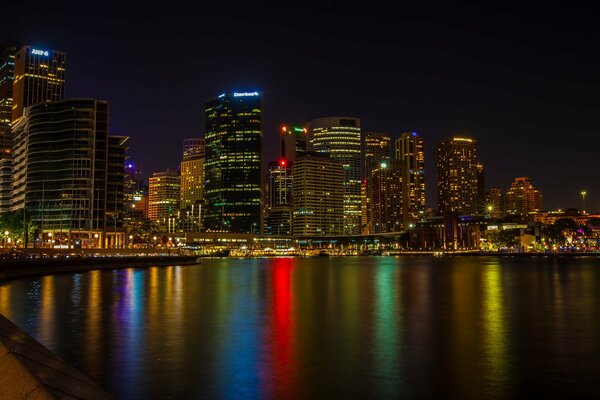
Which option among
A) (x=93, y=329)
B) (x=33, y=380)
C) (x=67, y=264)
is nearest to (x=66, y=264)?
(x=67, y=264)

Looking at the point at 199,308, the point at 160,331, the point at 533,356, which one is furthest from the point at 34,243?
the point at 533,356

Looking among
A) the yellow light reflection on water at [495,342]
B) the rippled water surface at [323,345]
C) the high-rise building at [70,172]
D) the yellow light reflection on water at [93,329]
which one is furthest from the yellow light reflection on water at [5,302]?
the high-rise building at [70,172]

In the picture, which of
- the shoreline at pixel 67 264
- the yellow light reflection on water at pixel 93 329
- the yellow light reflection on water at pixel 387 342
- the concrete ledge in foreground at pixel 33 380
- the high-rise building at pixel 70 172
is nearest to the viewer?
the concrete ledge in foreground at pixel 33 380

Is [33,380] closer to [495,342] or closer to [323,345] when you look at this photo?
[323,345]

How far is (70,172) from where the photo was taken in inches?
7470

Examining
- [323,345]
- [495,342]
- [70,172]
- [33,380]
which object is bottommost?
[495,342]

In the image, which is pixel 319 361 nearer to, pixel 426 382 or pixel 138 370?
pixel 426 382

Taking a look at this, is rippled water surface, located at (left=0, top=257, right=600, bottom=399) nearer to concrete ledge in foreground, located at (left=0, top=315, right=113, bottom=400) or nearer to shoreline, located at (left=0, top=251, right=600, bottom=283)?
concrete ledge in foreground, located at (left=0, top=315, right=113, bottom=400)

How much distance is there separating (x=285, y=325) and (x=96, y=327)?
10.8 metres

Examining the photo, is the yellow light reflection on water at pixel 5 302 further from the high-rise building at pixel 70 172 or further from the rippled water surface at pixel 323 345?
the high-rise building at pixel 70 172

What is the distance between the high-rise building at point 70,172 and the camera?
7490 inches

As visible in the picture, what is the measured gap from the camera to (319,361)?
22516mm

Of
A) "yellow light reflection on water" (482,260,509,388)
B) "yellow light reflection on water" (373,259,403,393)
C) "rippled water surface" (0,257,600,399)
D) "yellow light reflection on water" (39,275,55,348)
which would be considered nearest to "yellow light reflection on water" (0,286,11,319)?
"rippled water surface" (0,257,600,399)

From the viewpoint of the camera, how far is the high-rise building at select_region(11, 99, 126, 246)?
190250 mm
